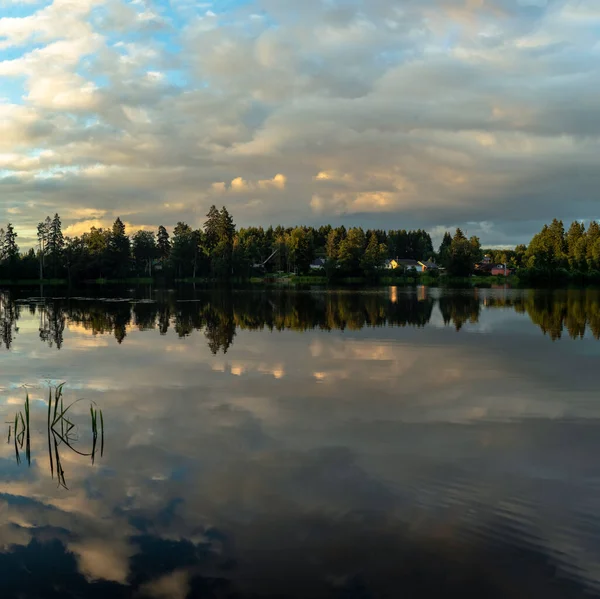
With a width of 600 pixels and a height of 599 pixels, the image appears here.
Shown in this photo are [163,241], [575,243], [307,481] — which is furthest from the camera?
[163,241]

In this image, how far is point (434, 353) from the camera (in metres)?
27.1

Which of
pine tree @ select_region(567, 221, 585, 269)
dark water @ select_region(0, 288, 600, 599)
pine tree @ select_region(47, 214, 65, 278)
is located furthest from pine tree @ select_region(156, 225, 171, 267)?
dark water @ select_region(0, 288, 600, 599)

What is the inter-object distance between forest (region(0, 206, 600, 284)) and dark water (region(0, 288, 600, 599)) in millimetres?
123260

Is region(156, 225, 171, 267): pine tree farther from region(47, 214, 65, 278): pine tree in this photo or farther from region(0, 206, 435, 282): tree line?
region(47, 214, 65, 278): pine tree

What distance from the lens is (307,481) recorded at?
1078cm

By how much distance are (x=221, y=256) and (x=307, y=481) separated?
14033 centimetres

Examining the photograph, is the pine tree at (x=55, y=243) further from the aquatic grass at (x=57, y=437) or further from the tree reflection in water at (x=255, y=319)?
the aquatic grass at (x=57, y=437)

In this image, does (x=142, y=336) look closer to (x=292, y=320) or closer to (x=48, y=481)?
(x=292, y=320)

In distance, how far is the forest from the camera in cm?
13738

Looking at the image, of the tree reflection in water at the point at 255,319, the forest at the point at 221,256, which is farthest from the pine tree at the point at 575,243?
the tree reflection in water at the point at 255,319

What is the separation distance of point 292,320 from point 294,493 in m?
32.8

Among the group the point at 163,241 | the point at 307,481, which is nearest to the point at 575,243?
the point at 163,241

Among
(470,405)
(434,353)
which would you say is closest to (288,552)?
(470,405)

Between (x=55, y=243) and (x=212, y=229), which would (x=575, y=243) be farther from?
(x=55, y=243)
